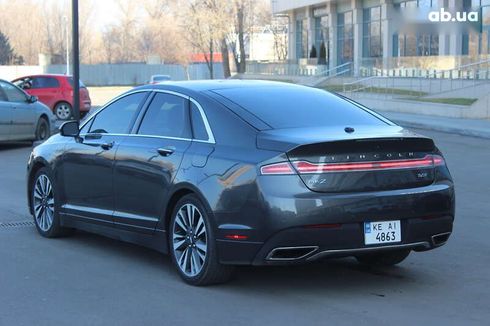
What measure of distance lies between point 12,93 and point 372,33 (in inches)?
1353

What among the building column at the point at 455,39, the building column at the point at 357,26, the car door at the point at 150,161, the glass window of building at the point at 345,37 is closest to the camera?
the car door at the point at 150,161

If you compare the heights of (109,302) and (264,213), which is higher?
(264,213)

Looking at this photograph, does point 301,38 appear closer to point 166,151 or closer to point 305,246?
point 166,151

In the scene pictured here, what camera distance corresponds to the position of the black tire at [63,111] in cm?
2639

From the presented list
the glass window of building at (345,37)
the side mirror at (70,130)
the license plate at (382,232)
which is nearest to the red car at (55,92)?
the side mirror at (70,130)

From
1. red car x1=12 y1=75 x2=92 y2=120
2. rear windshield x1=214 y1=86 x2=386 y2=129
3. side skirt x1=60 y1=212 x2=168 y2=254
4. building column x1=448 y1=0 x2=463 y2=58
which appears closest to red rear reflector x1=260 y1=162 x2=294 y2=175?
rear windshield x1=214 y1=86 x2=386 y2=129

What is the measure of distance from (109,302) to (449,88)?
26357 millimetres

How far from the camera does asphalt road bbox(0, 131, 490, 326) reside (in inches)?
203

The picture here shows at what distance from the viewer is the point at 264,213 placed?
5289 mm

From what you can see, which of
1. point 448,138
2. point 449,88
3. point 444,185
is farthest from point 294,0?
point 444,185

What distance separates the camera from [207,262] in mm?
5719

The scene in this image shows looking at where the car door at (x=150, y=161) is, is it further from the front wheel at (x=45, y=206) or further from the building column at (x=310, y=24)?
the building column at (x=310, y=24)

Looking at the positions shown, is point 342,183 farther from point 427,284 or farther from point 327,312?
point 427,284

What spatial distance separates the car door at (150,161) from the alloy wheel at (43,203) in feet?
4.54
